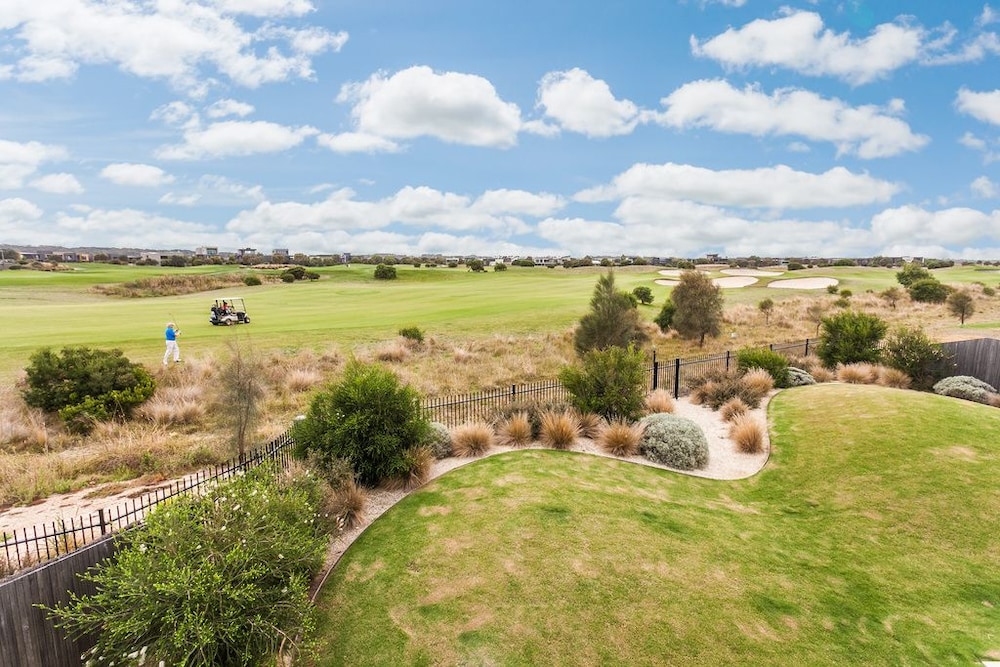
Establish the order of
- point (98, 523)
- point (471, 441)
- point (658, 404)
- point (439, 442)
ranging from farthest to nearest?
1. point (658, 404)
2. point (471, 441)
3. point (439, 442)
4. point (98, 523)

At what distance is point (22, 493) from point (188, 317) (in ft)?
93.9

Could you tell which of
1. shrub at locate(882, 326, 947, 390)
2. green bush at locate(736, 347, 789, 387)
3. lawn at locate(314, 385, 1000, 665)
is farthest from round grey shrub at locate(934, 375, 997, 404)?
lawn at locate(314, 385, 1000, 665)

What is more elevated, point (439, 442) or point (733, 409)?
point (439, 442)

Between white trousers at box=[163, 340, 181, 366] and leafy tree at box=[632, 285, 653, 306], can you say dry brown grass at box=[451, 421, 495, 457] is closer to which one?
white trousers at box=[163, 340, 181, 366]

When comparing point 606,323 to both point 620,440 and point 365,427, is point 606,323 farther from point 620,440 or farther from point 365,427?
point 365,427

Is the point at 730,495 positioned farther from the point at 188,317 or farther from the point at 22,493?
the point at 188,317

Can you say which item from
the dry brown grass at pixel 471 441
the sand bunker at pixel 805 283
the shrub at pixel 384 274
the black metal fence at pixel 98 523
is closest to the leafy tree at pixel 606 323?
the dry brown grass at pixel 471 441

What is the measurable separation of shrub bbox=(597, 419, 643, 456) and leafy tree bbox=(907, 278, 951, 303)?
172 feet

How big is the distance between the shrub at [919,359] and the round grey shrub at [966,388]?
25.7 inches

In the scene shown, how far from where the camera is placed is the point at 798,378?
1953 cm

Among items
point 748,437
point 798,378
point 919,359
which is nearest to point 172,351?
point 748,437

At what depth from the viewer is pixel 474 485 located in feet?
33.4

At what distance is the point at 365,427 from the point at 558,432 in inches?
200

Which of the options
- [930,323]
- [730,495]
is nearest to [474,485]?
[730,495]
